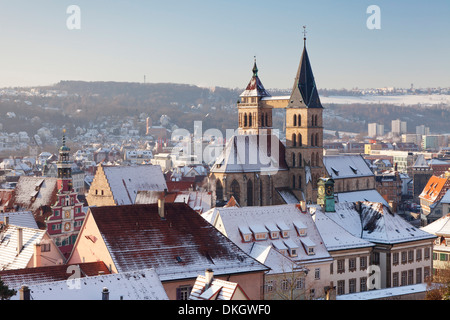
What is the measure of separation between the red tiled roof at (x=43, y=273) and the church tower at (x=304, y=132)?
4192cm

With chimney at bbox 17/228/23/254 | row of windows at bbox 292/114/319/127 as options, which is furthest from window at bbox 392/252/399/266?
row of windows at bbox 292/114/319/127

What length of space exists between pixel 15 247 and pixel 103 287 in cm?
1617

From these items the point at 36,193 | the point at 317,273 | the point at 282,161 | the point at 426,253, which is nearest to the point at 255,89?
the point at 282,161

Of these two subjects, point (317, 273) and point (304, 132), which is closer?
point (317, 273)

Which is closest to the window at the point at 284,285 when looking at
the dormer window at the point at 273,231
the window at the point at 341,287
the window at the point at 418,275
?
the dormer window at the point at 273,231

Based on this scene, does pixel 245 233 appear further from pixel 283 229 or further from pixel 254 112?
pixel 254 112

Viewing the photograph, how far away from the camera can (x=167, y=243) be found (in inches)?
1367

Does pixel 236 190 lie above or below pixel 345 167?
below

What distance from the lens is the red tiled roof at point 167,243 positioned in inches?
1304

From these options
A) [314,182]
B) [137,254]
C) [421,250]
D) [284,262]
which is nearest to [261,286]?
[284,262]

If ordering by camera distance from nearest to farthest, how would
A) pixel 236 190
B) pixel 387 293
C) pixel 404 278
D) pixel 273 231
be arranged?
pixel 387 293 → pixel 273 231 → pixel 404 278 → pixel 236 190

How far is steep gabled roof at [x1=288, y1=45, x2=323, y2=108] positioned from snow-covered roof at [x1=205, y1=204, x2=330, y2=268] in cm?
3017

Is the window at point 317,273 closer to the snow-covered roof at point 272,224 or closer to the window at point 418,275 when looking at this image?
the snow-covered roof at point 272,224

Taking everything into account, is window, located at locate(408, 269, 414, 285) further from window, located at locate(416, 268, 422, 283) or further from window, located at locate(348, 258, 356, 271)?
window, located at locate(348, 258, 356, 271)
